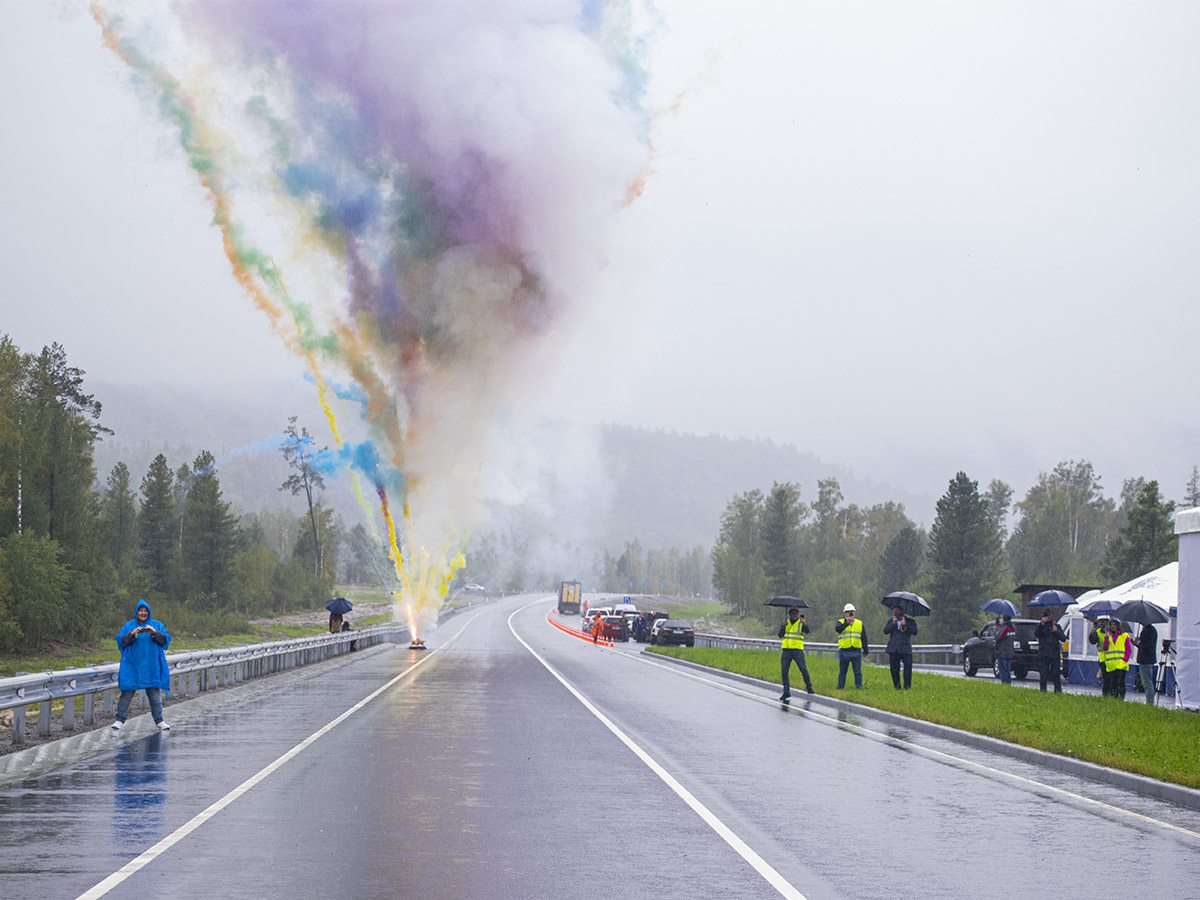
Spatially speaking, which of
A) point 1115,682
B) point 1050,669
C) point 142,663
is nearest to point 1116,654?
point 1115,682

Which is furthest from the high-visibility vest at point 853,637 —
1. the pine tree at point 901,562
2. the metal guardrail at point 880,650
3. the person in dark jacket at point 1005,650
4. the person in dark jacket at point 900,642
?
the pine tree at point 901,562

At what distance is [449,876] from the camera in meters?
7.65

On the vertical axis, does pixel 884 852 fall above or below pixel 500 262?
below

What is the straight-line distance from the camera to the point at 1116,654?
25.4 m

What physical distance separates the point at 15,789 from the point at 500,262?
3145cm

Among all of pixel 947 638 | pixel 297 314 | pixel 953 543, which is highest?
pixel 297 314

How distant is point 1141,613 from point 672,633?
3045 centimetres

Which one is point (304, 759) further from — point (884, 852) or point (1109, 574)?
point (1109, 574)

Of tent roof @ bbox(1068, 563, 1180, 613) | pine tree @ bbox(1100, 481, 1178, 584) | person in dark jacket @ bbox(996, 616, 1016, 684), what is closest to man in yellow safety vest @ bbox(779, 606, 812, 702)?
person in dark jacket @ bbox(996, 616, 1016, 684)

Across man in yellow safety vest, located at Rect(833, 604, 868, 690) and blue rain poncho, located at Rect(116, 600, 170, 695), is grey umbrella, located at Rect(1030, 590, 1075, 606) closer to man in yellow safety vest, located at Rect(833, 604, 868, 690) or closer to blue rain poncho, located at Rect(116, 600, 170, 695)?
man in yellow safety vest, located at Rect(833, 604, 868, 690)

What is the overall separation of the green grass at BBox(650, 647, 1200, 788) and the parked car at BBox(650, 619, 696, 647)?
76.5ft

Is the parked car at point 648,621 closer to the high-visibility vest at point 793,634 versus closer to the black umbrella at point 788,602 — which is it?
the black umbrella at point 788,602

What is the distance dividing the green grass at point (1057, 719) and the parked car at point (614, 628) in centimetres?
3528

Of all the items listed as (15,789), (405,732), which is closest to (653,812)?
(15,789)
